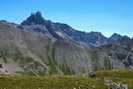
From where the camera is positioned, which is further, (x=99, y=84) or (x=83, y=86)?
(x=99, y=84)

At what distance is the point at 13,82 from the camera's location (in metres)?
50.7

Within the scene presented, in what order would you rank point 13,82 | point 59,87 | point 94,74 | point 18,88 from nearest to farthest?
1. point 18,88
2. point 59,87
3. point 13,82
4. point 94,74

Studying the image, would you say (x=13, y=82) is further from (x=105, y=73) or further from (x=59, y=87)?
(x=105, y=73)

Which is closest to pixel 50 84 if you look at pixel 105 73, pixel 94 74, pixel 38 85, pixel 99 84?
pixel 38 85

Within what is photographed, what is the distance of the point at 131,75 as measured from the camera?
7225 cm

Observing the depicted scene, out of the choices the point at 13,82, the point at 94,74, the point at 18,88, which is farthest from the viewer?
the point at 94,74

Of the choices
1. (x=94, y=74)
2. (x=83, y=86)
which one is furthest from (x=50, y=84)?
(x=94, y=74)

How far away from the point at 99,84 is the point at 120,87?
7.08 m

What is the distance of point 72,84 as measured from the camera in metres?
48.9

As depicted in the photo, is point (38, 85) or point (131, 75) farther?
point (131, 75)

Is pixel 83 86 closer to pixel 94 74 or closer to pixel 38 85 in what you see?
pixel 38 85

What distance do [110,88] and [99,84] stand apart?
5.42 m

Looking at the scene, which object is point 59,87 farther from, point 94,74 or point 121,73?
point 121,73

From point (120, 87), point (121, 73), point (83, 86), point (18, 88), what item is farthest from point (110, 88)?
point (121, 73)
